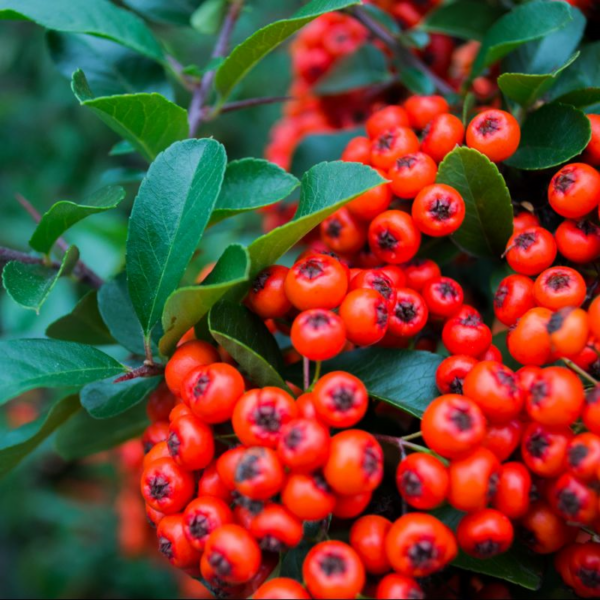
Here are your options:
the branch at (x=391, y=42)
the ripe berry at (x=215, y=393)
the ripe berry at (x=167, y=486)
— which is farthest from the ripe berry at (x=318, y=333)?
the branch at (x=391, y=42)

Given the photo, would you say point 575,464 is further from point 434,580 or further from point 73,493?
point 73,493

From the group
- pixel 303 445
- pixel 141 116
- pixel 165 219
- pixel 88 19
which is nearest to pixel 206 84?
pixel 88 19

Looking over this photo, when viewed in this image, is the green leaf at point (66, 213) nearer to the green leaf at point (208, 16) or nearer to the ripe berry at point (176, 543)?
the ripe berry at point (176, 543)

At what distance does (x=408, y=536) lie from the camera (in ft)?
4.07

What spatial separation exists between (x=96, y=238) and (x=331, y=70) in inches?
56.7

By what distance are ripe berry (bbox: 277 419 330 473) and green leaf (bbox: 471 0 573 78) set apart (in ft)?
3.92

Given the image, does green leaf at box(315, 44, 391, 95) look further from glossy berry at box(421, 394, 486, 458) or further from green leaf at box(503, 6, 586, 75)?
glossy berry at box(421, 394, 486, 458)

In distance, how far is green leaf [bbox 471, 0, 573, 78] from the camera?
1.75 meters

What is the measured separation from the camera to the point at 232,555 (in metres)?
1.26

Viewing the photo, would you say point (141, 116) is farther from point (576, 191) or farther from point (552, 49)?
point (552, 49)

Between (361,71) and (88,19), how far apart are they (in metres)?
1.07

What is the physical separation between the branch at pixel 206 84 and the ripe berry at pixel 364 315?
95 centimetres

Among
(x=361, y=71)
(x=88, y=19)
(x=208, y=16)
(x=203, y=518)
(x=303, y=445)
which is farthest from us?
(x=361, y=71)

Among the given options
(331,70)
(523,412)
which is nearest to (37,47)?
(331,70)
